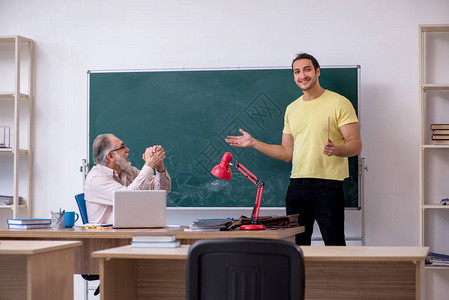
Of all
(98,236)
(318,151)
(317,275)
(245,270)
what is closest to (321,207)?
(318,151)

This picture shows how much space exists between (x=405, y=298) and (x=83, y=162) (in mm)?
3224

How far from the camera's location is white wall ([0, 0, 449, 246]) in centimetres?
504

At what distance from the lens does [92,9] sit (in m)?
5.49

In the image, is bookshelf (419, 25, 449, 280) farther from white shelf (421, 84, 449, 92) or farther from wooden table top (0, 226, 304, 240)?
wooden table top (0, 226, 304, 240)

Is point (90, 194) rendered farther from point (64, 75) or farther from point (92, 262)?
point (64, 75)

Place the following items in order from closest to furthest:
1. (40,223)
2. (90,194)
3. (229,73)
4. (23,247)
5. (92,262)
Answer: (23,247), (92,262), (40,223), (90,194), (229,73)

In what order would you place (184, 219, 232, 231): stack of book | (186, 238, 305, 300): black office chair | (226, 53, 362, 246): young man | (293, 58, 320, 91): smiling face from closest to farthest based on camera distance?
1. (186, 238, 305, 300): black office chair
2. (184, 219, 232, 231): stack of book
3. (226, 53, 362, 246): young man
4. (293, 58, 320, 91): smiling face

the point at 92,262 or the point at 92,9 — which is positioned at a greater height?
the point at 92,9

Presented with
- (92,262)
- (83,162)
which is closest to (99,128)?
(83,162)

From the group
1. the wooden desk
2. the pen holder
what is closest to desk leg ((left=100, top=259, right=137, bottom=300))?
the wooden desk

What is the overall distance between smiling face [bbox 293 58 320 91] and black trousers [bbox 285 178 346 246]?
691mm

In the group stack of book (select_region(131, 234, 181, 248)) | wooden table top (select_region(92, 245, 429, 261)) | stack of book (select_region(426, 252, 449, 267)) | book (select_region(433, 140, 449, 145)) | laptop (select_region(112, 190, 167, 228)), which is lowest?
stack of book (select_region(426, 252, 449, 267))

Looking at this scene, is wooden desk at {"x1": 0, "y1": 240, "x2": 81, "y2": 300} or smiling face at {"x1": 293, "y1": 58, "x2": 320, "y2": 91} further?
smiling face at {"x1": 293, "y1": 58, "x2": 320, "y2": 91}

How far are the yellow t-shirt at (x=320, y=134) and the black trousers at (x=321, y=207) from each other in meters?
0.07
